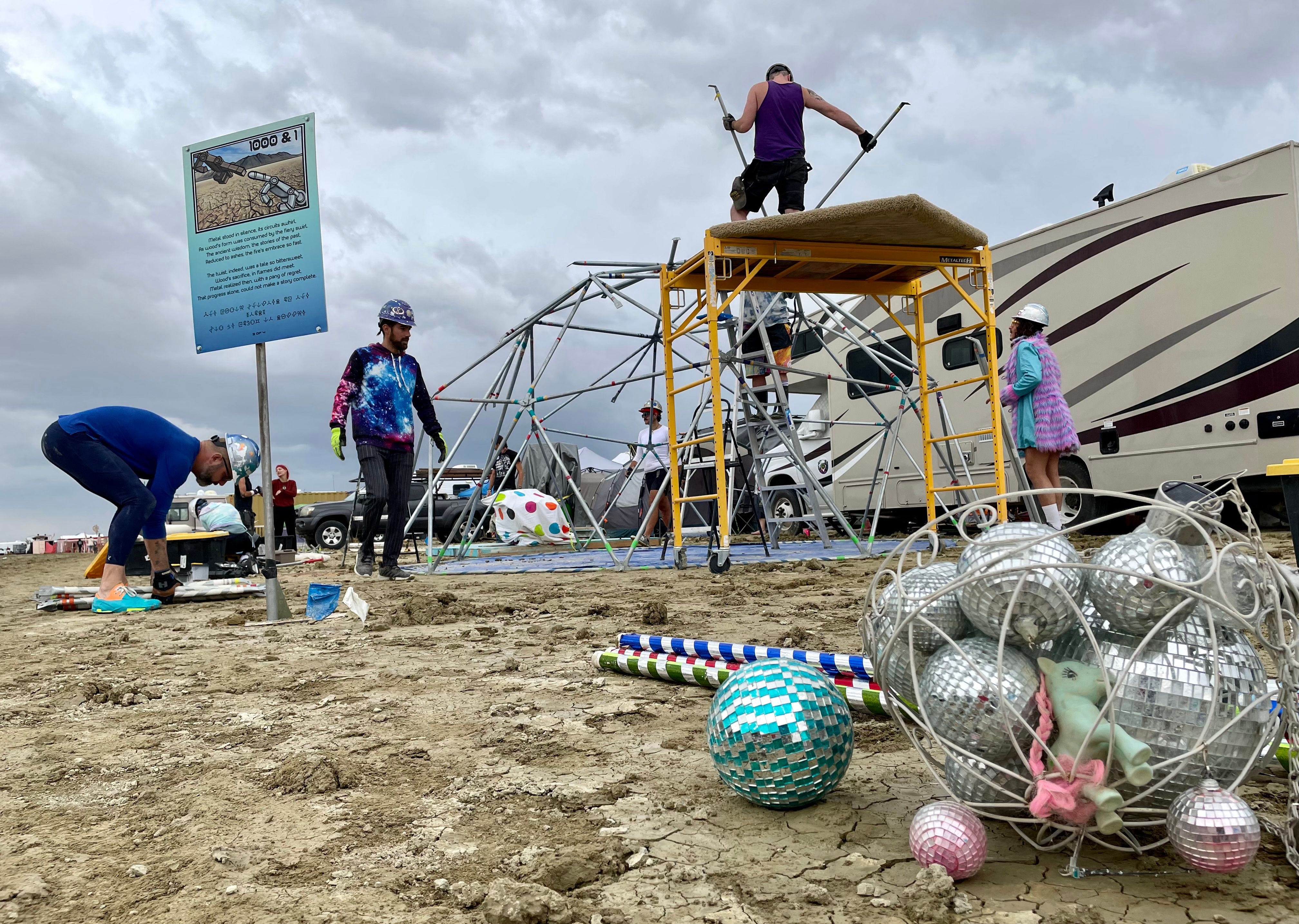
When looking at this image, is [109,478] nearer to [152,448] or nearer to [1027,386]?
[152,448]

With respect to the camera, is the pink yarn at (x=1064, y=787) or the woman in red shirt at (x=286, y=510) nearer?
the pink yarn at (x=1064, y=787)

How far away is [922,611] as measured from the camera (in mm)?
1428

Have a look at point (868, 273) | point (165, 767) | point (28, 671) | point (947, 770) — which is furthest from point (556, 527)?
point (947, 770)

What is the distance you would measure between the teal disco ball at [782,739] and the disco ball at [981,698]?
25 cm

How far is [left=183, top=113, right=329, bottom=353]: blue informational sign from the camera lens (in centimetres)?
487

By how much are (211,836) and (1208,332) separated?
8006 millimetres

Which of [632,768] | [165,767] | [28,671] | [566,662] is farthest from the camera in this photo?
[28,671]

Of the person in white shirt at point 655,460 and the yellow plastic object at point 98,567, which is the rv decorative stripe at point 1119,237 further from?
the yellow plastic object at point 98,567

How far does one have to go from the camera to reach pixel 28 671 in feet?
11.2

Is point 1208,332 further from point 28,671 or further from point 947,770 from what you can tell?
point 28,671

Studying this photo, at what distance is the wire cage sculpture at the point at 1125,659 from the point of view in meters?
1.28

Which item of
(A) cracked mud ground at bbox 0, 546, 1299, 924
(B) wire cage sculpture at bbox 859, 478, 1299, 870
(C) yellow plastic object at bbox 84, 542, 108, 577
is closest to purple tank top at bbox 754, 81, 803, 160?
Answer: (A) cracked mud ground at bbox 0, 546, 1299, 924

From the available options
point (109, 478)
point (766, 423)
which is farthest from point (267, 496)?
point (766, 423)

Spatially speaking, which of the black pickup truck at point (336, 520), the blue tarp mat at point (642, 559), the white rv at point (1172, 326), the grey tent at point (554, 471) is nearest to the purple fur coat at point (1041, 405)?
the white rv at point (1172, 326)
